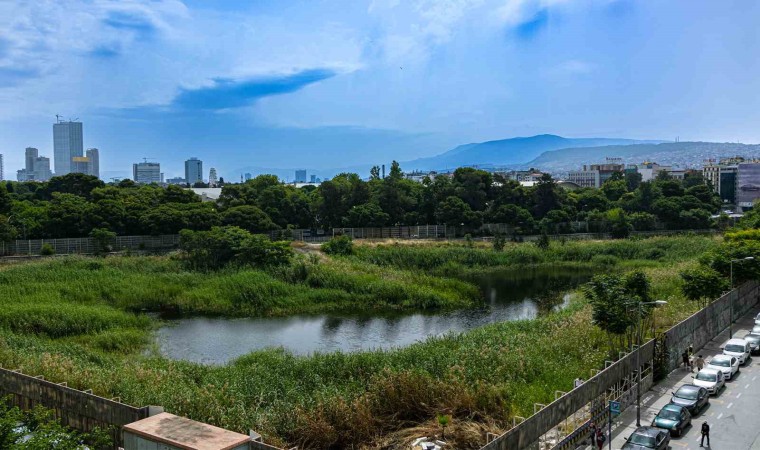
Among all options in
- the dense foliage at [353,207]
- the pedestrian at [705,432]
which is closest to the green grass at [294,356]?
the pedestrian at [705,432]

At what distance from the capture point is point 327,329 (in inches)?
1357

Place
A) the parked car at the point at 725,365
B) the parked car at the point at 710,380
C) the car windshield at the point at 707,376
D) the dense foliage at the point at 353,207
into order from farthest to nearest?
1. the dense foliage at the point at 353,207
2. the parked car at the point at 725,365
3. the car windshield at the point at 707,376
4. the parked car at the point at 710,380

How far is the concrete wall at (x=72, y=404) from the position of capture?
50.6 ft

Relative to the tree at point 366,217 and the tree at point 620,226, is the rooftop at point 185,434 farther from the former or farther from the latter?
the tree at point 620,226

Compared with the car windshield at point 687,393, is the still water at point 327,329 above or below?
below

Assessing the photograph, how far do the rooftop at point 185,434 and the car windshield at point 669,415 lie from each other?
12093mm

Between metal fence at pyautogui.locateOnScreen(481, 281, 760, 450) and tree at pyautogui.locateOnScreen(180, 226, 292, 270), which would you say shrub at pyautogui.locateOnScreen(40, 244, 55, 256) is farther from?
metal fence at pyautogui.locateOnScreen(481, 281, 760, 450)

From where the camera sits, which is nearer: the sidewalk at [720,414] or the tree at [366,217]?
the sidewalk at [720,414]

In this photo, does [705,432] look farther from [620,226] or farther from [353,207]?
[620,226]

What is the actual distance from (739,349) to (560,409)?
43.4 feet

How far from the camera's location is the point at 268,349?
2788 cm

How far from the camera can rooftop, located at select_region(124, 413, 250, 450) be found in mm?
11625

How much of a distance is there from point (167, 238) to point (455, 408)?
41.8 metres

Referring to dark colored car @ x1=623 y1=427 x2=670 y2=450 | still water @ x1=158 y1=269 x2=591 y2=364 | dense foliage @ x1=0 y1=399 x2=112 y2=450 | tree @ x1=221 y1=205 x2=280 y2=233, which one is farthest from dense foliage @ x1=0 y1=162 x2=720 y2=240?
dark colored car @ x1=623 y1=427 x2=670 y2=450
